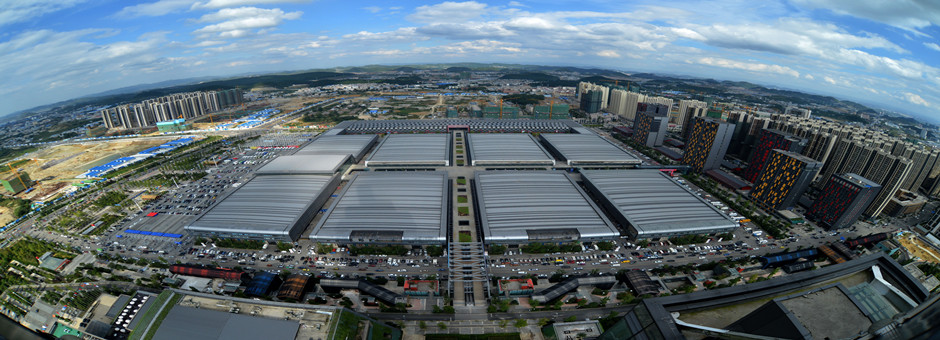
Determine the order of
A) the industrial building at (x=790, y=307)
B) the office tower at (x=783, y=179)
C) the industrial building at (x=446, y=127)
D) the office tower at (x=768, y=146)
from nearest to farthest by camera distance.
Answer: the industrial building at (x=790, y=307) → the office tower at (x=783, y=179) → the office tower at (x=768, y=146) → the industrial building at (x=446, y=127)

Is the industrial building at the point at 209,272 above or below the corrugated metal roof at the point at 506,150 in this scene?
below

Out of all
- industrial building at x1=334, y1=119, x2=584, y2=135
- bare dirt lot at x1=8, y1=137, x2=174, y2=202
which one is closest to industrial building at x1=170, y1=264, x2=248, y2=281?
bare dirt lot at x1=8, y1=137, x2=174, y2=202

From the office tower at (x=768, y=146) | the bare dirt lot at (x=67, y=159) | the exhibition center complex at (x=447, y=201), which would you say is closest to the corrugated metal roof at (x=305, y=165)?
the exhibition center complex at (x=447, y=201)

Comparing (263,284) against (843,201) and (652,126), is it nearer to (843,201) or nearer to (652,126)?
Result: (843,201)

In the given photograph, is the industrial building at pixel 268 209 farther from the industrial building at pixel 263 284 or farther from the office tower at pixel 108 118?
the office tower at pixel 108 118

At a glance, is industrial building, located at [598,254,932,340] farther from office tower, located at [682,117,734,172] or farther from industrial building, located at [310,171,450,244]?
office tower, located at [682,117,734,172]

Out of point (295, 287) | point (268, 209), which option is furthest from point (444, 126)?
point (295, 287)

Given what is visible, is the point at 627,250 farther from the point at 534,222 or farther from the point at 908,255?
the point at 908,255

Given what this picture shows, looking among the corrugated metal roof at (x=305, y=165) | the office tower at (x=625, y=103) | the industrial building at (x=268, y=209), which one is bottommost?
the industrial building at (x=268, y=209)
